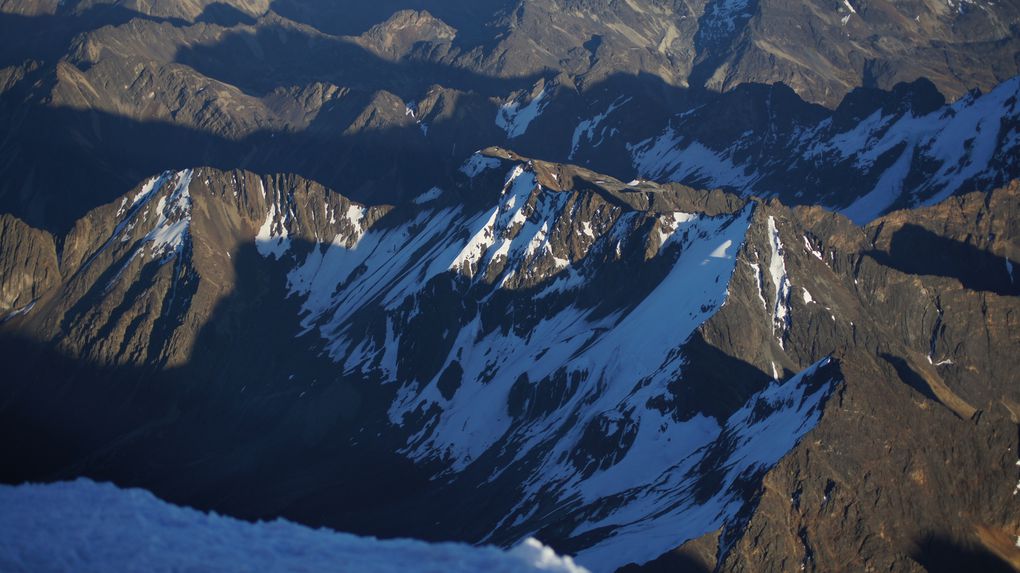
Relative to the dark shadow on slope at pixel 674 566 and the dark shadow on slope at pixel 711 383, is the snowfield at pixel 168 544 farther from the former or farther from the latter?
the dark shadow on slope at pixel 711 383

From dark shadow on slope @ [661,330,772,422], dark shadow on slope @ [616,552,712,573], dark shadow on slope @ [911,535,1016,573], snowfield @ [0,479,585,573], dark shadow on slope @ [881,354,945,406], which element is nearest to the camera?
snowfield @ [0,479,585,573]

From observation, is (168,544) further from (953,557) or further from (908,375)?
(908,375)

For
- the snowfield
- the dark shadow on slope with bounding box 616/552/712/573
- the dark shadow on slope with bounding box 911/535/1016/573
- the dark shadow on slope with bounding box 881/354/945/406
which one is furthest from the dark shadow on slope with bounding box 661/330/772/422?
the snowfield

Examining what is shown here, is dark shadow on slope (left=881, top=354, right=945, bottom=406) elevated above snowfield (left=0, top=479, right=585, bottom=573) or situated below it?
below

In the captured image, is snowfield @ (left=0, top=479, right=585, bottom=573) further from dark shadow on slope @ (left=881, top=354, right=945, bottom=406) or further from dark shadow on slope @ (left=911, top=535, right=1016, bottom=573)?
dark shadow on slope @ (left=881, top=354, right=945, bottom=406)

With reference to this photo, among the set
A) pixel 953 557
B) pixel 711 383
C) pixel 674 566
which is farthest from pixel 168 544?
pixel 711 383

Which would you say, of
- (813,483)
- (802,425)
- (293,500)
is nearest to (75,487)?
(813,483)

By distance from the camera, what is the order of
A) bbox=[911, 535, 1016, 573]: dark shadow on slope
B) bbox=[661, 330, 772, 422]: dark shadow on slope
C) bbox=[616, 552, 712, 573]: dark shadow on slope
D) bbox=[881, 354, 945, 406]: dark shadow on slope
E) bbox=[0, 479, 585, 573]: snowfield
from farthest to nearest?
bbox=[881, 354, 945, 406]: dark shadow on slope < bbox=[661, 330, 772, 422]: dark shadow on slope < bbox=[911, 535, 1016, 573]: dark shadow on slope < bbox=[616, 552, 712, 573]: dark shadow on slope < bbox=[0, 479, 585, 573]: snowfield
